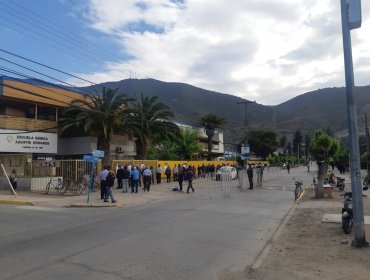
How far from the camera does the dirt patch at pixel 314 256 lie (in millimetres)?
7559

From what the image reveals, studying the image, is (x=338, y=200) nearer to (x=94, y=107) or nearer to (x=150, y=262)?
(x=150, y=262)

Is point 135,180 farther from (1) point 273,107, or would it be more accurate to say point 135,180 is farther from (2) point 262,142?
(1) point 273,107

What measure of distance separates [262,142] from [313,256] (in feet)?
401

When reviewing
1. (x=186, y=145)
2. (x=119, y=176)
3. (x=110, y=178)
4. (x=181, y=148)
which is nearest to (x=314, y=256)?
(x=110, y=178)

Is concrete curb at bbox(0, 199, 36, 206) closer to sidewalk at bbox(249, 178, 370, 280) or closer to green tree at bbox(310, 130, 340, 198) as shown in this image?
sidewalk at bbox(249, 178, 370, 280)

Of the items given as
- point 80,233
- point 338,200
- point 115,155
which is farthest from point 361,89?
point 80,233

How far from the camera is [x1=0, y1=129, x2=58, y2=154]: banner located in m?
34.5

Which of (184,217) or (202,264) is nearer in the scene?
(202,264)

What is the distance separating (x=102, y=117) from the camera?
37.1 metres

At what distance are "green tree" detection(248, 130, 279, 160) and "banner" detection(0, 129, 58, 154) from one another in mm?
94884

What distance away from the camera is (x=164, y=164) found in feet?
134

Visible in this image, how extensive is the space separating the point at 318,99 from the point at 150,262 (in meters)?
177

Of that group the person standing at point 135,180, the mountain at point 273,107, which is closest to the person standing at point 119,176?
the person standing at point 135,180

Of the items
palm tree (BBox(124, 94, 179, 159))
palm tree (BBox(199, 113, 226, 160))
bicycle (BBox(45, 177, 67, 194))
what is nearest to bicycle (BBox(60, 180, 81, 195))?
bicycle (BBox(45, 177, 67, 194))
